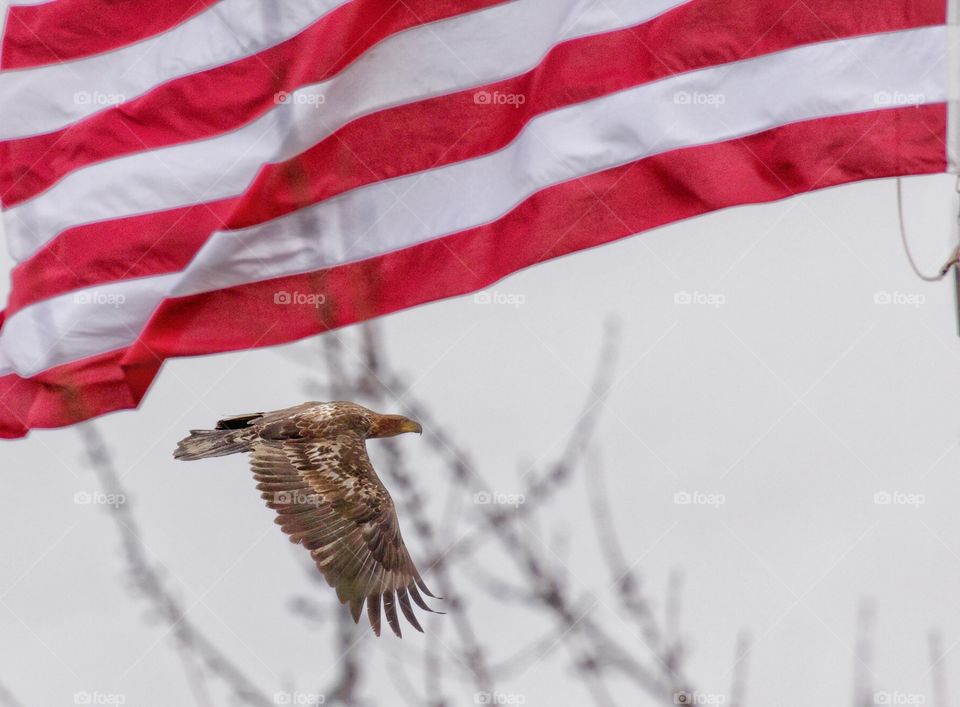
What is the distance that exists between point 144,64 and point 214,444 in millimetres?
2246

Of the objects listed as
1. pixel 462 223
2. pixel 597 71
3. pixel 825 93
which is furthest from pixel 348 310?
pixel 825 93

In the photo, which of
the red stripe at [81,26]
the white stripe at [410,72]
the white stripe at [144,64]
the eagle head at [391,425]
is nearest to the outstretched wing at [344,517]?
the eagle head at [391,425]

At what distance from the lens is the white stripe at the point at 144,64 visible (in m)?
11.5

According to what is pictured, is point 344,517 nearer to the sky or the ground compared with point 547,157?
nearer to the ground

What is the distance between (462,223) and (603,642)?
3.07 meters

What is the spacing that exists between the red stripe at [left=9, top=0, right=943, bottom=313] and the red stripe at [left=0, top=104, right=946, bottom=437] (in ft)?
1.35

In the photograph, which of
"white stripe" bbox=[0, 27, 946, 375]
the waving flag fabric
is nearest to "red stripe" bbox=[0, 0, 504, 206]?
the waving flag fabric

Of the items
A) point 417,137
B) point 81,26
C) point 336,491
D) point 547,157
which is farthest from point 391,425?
point 81,26

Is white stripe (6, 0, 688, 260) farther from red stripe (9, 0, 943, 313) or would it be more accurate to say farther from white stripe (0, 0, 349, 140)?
white stripe (0, 0, 349, 140)

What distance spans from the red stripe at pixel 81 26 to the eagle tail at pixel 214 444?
2.31 m

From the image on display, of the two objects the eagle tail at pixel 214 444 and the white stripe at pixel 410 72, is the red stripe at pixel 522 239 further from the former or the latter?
the eagle tail at pixel 214 444

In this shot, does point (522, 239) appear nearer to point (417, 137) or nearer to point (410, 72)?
point (417, 137)

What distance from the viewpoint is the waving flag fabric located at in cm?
1059

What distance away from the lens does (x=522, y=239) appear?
35.8 feet
